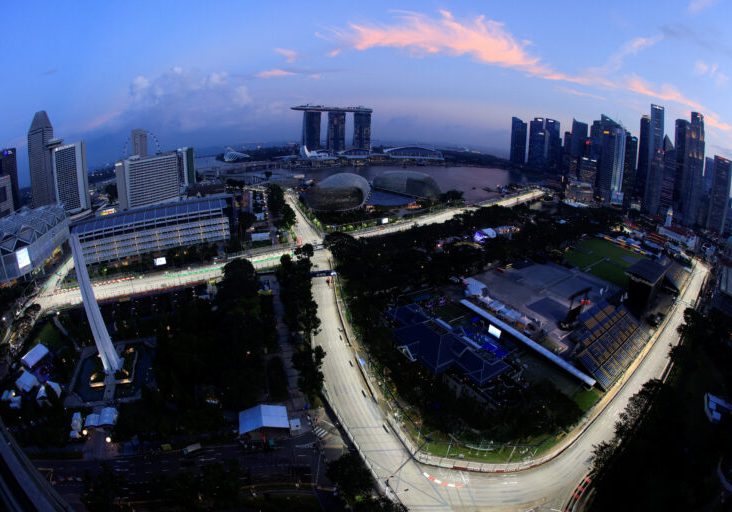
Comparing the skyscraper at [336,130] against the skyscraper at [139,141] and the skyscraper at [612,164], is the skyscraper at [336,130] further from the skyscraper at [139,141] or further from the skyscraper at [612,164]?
the skyscraper at [612,164]

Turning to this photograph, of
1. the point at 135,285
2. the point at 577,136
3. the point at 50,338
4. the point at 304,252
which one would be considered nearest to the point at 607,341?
the point at 304,252

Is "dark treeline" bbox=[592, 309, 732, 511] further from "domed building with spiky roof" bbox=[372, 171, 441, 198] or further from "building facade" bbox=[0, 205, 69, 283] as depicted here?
"domed building with spiky roof" bbox=[372, 171, 441, 198]

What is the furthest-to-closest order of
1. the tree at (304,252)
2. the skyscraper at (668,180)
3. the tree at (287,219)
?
the skyscraper at (668,180), the tree at (287,219), the tree at (304,252)

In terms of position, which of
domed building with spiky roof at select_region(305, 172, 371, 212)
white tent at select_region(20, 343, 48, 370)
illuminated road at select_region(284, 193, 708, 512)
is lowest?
illuminated road at select_region(284, 193, 708, 512)

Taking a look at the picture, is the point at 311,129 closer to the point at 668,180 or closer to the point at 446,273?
the point at 668,180

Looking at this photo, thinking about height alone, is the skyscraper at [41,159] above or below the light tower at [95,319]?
above

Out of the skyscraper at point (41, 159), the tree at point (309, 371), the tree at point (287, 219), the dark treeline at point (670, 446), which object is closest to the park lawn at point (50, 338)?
the tree at point (309, 371)

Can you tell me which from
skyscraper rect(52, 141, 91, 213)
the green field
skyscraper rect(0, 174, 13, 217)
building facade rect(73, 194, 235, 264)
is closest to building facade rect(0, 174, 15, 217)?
skyscraper rect(0, 174, 13, 217)
